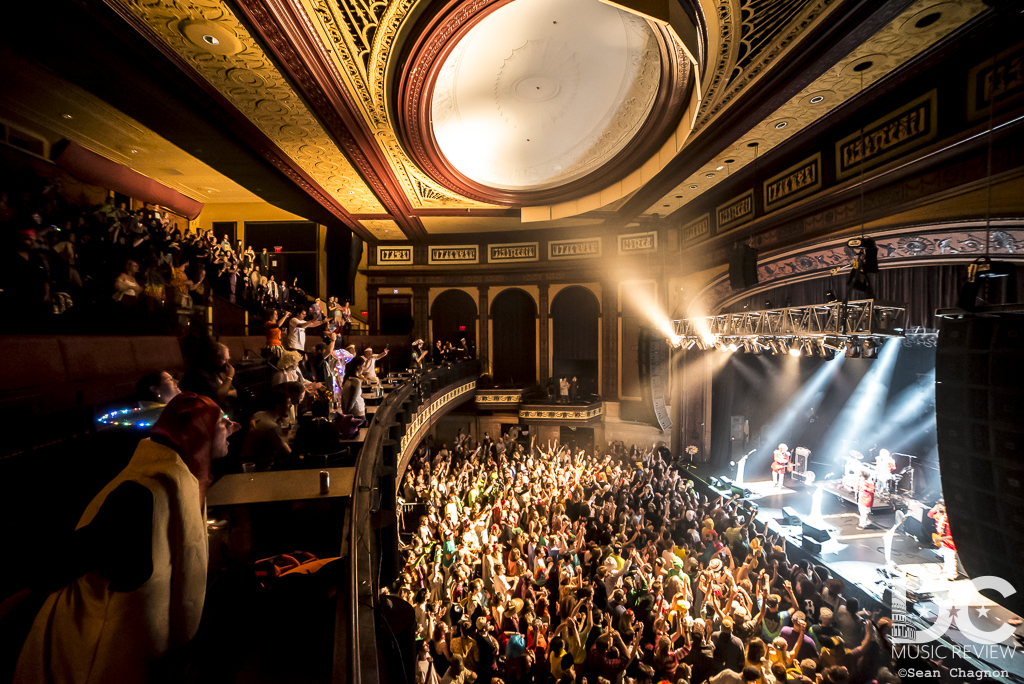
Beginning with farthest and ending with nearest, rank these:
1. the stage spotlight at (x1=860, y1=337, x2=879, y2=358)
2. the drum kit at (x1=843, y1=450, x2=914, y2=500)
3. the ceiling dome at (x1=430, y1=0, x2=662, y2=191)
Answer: the drum kit at (x1=843, y1=450, x2=914, y2=500) < the ceiling dome at (x1=430, y1=0, x2=662, y2=191) < the stage spotlight at (x1=860, y1=337, x2=879, y2=358)

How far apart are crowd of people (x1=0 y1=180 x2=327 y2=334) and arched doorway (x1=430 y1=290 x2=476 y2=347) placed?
8361 mm

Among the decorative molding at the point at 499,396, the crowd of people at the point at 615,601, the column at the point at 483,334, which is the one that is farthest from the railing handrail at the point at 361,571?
the column at the point at 483,334

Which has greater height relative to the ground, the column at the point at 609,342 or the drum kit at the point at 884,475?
the column at the point at 609,342

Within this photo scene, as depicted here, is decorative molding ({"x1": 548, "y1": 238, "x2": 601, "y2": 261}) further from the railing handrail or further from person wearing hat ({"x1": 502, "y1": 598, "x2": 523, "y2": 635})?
person wearing hat ({"x1": 502, "y1": 598, "x2": 523, "y2": 635})

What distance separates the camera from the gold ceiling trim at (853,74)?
4219mm

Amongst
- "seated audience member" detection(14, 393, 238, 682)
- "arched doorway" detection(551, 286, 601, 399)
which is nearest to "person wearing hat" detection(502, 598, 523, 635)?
"seated audience member" detection(14, 393, 238, 682)

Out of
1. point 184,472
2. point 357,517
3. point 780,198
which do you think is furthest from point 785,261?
point 184,472

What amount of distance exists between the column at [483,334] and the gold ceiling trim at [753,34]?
1003cm

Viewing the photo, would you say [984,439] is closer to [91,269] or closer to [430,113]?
[430,113]

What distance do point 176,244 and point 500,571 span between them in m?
7.18

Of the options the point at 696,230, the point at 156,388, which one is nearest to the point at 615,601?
the point at 156,388

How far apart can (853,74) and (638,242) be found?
25.7ft

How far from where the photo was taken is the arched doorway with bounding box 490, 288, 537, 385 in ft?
49.9

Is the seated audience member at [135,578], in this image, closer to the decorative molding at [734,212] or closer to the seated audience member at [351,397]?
the seated audience member at [351,397]
